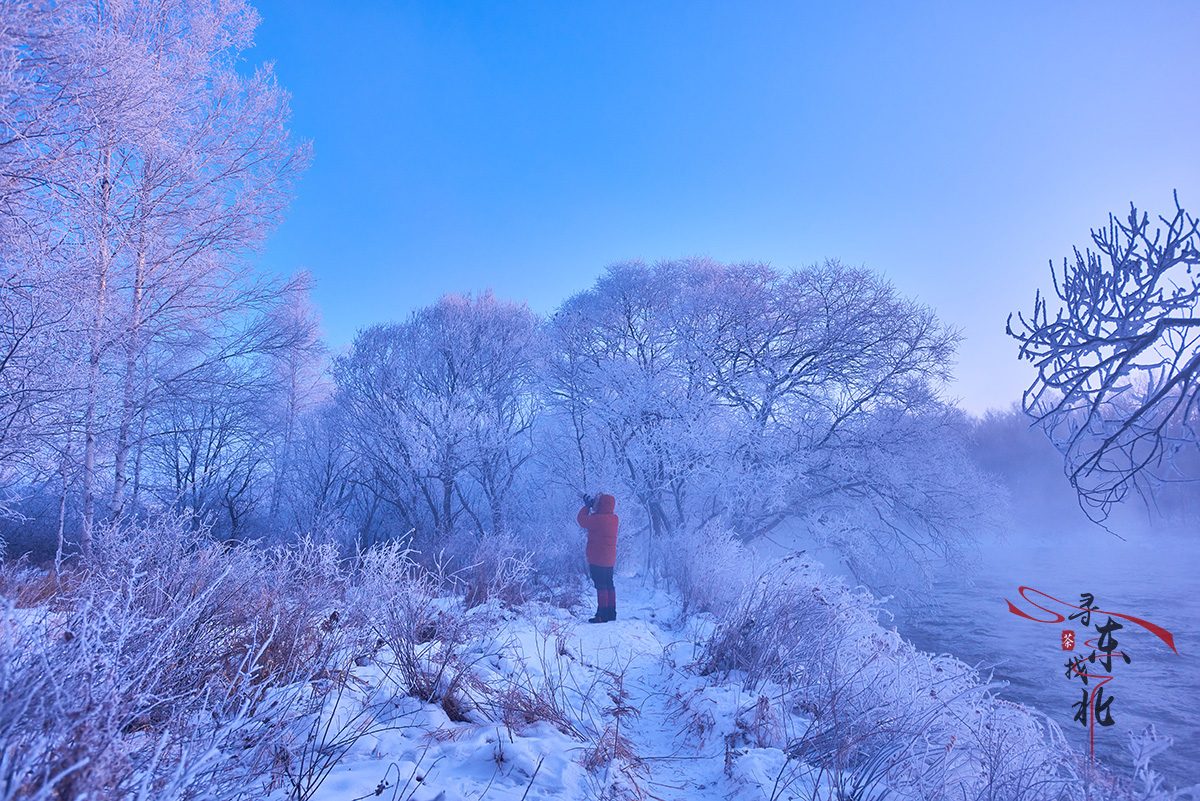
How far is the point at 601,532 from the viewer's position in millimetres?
7055

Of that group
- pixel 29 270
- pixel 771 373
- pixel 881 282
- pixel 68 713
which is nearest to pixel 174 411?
pixel 29 270

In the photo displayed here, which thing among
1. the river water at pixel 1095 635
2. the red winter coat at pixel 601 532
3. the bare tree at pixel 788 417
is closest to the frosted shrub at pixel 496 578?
the red winter coat at pixel 601 532

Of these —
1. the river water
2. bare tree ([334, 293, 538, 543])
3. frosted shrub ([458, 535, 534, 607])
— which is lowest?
the river water

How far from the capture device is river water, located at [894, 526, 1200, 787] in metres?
5.82

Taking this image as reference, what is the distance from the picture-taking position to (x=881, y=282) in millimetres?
14156

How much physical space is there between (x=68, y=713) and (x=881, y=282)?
16048mm

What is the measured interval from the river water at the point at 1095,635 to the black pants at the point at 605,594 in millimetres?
3851

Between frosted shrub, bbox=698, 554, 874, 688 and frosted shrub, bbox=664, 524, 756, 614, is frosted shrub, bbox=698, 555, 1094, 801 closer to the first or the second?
frosted shrub, bbox=698, 554, 874, 688

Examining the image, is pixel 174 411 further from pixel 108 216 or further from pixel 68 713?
pixel 68 713

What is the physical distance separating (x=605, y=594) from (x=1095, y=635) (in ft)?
31.7

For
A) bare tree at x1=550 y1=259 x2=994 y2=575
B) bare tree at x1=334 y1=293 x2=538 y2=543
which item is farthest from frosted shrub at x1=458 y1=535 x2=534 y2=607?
bare tree at x1=550 y1=259 x2=994 y2=575

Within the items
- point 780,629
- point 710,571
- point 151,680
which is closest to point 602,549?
point 710,571

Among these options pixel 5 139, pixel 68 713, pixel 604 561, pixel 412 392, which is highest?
pixel 5 139

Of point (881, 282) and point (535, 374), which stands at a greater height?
point (881, 282)
